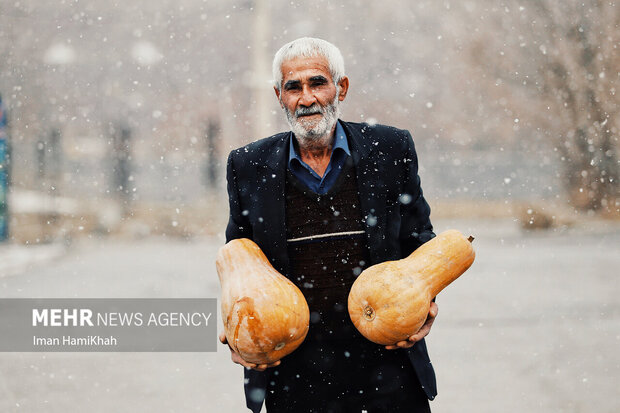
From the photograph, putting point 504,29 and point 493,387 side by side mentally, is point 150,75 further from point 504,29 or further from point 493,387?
point 493,387

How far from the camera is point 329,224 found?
2277 millimetres

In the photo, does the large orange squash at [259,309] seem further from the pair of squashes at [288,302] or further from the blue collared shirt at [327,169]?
the blue collared shirt at [327,169]

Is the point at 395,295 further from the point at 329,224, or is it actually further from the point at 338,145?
the point at 338,145

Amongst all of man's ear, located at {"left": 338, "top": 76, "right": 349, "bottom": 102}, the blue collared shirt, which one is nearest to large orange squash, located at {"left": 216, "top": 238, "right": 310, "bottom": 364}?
the blue collared shirt

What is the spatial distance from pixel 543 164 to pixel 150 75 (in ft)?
50.2

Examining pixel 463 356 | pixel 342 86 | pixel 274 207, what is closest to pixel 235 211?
pixel 274 207

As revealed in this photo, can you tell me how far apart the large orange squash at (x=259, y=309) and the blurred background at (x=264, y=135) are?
3222 mm

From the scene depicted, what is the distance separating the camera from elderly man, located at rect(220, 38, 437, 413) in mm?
2258

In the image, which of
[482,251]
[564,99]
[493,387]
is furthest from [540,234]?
[493,387]

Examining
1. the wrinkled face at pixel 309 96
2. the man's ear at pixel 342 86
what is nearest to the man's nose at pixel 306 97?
the wrinkled face at pixel 309 96

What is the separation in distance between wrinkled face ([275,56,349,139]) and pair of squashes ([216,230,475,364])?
44cm

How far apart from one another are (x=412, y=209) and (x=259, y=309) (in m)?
0.62

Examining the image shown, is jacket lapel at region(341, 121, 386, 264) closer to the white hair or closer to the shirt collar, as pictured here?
the shirt collar

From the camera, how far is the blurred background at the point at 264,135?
622cm
